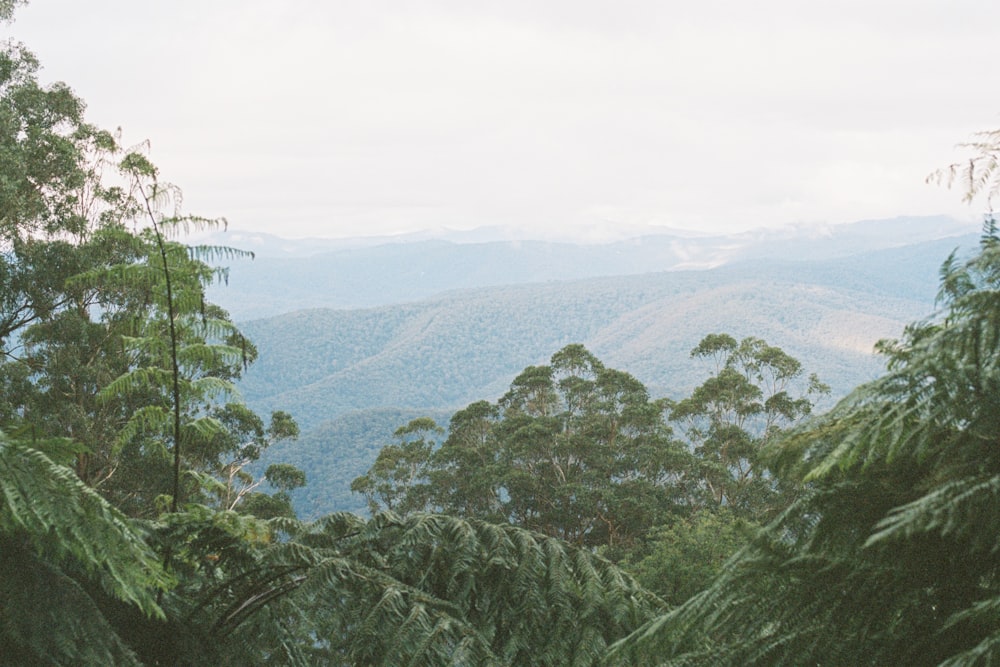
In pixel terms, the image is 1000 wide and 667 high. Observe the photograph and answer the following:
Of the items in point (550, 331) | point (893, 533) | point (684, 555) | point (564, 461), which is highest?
point (893, 533)

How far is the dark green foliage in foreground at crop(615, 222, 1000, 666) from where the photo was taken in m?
1.18

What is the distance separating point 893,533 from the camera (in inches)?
48.7

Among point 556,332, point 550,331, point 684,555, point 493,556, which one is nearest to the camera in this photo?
point 493,556

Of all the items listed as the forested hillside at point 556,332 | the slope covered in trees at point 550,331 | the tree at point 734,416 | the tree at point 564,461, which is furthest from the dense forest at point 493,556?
the slope covered in trees at point 550,331

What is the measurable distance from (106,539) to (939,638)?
152 centimetres

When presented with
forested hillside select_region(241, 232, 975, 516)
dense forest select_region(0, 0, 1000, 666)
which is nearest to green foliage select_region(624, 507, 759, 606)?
dense forest select_region(0, 0, 1000, 666)

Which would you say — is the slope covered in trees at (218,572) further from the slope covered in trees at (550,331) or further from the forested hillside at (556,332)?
the slope covered in trees at (550,331)

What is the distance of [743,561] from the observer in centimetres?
149

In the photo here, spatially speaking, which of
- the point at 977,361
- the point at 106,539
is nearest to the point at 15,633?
the point at 106,539

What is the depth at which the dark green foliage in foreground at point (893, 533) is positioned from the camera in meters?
1.18

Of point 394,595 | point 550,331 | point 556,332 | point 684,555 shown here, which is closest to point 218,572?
point 394,595

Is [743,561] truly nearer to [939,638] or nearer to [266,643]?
[939,638]

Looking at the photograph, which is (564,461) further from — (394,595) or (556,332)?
(556,332)

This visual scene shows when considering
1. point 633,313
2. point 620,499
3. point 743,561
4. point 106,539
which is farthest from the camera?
point 633,313
